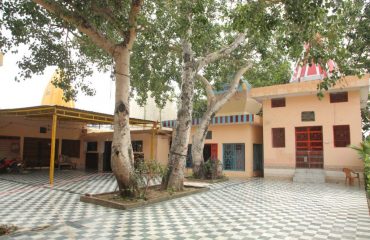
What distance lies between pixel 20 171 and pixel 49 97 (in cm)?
892

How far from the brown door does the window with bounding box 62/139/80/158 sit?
13966 mm

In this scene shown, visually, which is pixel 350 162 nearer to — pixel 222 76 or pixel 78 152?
pixel 222 76

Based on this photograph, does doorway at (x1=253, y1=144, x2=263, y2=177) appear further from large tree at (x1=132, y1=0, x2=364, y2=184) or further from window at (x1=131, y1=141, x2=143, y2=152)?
window at (x1=131, y1=141, x2=143, y2=152)

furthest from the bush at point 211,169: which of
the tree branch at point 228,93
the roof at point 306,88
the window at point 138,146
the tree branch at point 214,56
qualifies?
the window at point 138,146

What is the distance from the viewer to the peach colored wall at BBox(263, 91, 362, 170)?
13938 millimetres

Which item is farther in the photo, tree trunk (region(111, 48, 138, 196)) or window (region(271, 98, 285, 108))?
window (region(271, 98, 285, 108))

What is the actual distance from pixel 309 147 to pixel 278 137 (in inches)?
59.9

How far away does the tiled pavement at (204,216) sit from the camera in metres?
5.82

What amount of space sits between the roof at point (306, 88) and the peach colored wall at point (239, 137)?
5.91ft

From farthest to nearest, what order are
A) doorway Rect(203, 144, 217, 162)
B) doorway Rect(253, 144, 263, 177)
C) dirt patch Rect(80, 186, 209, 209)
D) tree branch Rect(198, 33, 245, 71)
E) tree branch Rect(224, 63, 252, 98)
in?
doorway Rect(203, 144, 217, 162)
doorway Rect(253, 144, 263, 177)
tree branch Rect(224, 63, 252, 98)
tree branch Rect(198, 33, 245, 71)
dirt patch Rect(80, 186, 209, 209)

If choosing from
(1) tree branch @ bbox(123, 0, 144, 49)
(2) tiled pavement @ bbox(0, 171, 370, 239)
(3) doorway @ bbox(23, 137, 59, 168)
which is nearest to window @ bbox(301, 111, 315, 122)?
(2) tiled pavement @ bbox(0, 171, 370, 239)

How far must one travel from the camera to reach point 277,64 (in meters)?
15.7

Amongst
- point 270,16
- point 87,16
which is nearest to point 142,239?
point 270,16

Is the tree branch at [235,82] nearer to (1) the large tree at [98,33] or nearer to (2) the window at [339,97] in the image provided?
(2) the window at [339,97]
